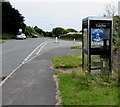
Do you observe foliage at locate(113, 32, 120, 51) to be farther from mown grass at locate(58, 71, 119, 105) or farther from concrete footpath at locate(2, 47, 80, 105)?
concrete footpath at locate(2, 47, 80, 105)

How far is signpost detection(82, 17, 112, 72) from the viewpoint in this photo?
6844 millimetres

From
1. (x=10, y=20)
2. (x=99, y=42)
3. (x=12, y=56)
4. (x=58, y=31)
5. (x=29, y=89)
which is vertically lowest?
(x=29, y=89)

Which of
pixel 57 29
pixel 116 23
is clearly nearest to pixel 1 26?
pixel 57 29

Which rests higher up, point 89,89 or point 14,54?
point 14,54

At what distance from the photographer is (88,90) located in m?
5.26

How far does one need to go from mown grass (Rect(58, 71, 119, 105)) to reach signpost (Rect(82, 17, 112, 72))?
74cm

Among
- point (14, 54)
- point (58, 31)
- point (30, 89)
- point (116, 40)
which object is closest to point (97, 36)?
point (116, 40)

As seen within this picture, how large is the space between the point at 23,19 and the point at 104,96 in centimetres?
4707

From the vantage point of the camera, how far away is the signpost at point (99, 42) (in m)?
6.84

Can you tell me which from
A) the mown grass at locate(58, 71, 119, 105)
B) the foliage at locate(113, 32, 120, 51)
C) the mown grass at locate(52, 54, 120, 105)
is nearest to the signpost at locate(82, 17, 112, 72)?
the mown grass at locate(52, 54, 120, 105)

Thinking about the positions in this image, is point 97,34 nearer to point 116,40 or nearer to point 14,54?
point 116,40

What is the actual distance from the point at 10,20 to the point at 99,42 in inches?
1640

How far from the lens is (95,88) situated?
544 cm

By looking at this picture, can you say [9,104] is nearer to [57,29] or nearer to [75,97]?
[75,97]
